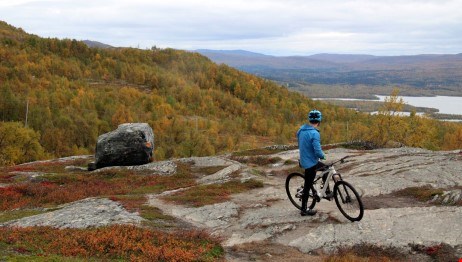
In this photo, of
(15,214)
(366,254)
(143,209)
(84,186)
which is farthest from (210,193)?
(84,186)

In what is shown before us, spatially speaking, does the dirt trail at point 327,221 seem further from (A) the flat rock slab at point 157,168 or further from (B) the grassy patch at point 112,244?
(A) the flat rock slab at point 157,168

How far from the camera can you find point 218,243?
13672mm

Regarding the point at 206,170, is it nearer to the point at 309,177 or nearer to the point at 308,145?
the point at 309,177

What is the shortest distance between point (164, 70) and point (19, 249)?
14797 cm

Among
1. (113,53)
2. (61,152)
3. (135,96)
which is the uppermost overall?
(113,53)

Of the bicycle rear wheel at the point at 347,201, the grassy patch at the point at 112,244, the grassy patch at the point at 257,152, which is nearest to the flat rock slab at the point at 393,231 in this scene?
the bicycle rear wheel at the point at 347,201

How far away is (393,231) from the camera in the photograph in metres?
14.0

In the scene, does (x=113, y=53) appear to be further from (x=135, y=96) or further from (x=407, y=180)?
(x=407, y=180)

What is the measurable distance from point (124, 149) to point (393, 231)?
2853 cm

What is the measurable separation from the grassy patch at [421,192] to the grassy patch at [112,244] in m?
10.3

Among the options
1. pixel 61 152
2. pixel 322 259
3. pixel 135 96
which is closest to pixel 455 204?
pixel 322 259

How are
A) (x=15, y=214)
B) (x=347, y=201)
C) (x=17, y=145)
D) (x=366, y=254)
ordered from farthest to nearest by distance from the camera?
(x=17, y=145) < (x=15, y=214) < (x=347, y=201) < (x=366, y=254)

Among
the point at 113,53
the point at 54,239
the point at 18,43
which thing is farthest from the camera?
the point at 113,53

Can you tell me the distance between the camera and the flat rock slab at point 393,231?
13281 mm
